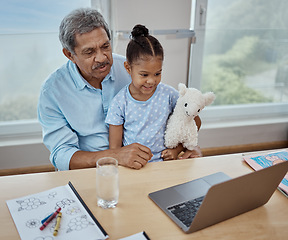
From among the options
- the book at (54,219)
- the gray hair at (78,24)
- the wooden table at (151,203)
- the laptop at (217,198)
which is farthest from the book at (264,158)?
the gray hair at (78,24)

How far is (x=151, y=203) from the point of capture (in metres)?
1.06

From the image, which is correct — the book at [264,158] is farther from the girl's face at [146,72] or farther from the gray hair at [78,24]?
the gray hair at [78,24]

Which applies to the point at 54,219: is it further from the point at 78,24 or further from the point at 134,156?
the point at 78,24

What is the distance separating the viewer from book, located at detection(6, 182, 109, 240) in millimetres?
912

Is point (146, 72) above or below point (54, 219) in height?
above

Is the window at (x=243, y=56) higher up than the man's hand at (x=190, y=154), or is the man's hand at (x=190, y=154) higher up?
the window at (x=243, y=56)

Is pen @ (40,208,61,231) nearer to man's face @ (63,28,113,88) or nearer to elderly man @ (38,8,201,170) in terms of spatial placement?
elderly man @ (38,8,201,170)

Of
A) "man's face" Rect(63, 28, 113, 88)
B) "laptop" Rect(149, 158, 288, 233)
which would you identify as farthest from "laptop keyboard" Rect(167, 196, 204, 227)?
"man's face" Rect(63, 28, 113, 88)

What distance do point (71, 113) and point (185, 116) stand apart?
564 millimetres

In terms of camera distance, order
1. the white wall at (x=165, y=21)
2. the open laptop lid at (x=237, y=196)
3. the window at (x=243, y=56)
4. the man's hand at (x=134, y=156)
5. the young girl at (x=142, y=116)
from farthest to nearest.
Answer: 1. the window at (x=243, y=56)
2. the white wall at (x=165, y=21)
3. the young girl at (x=142, y=116)
4. the man's hand at (x=134, y=156)
5. the open laptop lid at (x=237, y=196)

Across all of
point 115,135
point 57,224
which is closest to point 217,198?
point 57,224

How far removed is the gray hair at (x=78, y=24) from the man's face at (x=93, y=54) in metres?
0.02

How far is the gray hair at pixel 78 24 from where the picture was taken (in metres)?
1.46

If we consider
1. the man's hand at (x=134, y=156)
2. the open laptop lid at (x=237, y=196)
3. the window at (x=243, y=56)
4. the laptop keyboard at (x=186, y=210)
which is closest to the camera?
the open laptop lid at (x=237, y=196)
